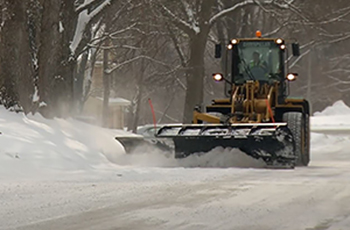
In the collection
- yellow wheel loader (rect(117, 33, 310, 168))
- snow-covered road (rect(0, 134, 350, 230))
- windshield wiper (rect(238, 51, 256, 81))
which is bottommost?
snow-covered road (rect(0, 134, 350, 230))

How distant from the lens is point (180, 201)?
9.35 m

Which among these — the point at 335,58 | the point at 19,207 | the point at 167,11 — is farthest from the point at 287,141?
the point at 335,58

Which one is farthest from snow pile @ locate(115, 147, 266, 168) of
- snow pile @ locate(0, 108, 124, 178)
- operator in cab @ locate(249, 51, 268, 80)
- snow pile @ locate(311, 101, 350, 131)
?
snow pile @ locate(311, 101, 350, 131)

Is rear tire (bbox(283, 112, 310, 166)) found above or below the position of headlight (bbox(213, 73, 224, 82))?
below

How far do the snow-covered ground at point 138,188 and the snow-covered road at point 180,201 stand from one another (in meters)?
0.01

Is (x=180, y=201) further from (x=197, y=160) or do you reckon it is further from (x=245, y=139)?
(x=197, y=160)

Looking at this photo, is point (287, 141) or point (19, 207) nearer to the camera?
point (19, 207)

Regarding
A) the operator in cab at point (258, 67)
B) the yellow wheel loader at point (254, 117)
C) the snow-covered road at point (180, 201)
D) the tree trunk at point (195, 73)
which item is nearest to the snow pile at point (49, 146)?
the snow-covered road at point (180, 201)

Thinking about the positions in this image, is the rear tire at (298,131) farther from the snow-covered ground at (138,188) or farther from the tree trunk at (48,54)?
the tree trunk at (48,54)

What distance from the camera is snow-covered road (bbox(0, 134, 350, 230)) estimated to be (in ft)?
25.7

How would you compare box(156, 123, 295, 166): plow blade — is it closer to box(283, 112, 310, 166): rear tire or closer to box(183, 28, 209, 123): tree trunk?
box(283, 112, 310, 166): rear tire

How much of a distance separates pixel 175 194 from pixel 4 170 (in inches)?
139

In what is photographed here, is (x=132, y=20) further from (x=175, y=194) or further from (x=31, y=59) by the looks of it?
(x=175, y=194)

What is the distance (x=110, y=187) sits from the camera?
10859mm
